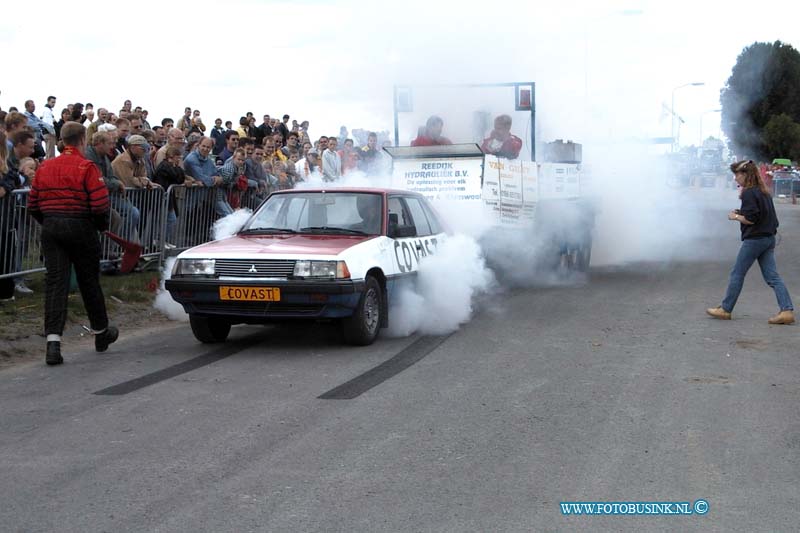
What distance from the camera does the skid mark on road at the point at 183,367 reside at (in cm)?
726

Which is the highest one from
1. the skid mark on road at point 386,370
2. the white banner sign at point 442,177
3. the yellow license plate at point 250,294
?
the white banner sign at point 442,177

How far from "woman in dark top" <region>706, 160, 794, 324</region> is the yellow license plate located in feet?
16.0

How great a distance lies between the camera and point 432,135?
49.3ft

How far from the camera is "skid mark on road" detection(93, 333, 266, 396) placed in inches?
286

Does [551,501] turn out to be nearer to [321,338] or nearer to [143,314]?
[321,338]

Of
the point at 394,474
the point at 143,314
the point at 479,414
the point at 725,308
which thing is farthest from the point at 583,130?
the point at 394,474

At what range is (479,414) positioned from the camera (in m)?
6.35

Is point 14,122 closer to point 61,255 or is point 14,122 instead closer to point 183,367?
point 61,255

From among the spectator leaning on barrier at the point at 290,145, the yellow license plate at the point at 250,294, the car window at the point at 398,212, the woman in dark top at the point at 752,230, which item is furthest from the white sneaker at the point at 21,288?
the spectator leaning on barrier at the point at 290,145

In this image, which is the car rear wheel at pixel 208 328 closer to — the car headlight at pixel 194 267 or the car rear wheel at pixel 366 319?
the car headlight at pixel 194 267

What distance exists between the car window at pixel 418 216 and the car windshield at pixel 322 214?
2.22 feet

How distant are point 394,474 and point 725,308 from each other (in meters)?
6.58

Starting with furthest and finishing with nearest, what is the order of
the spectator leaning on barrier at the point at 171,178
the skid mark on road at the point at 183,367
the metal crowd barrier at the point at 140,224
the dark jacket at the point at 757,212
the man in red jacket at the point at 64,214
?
the spectator leaning on barrier at the point at 171,178 < the dark jacket at the point at 757,212 < the metal crowd barrier at the point at 140,224 < the man in red jacket at the point at 64,214 < the skid mark on road at the point at 183,367

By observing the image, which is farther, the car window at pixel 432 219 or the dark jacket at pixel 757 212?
the car window at pixel 432 219
